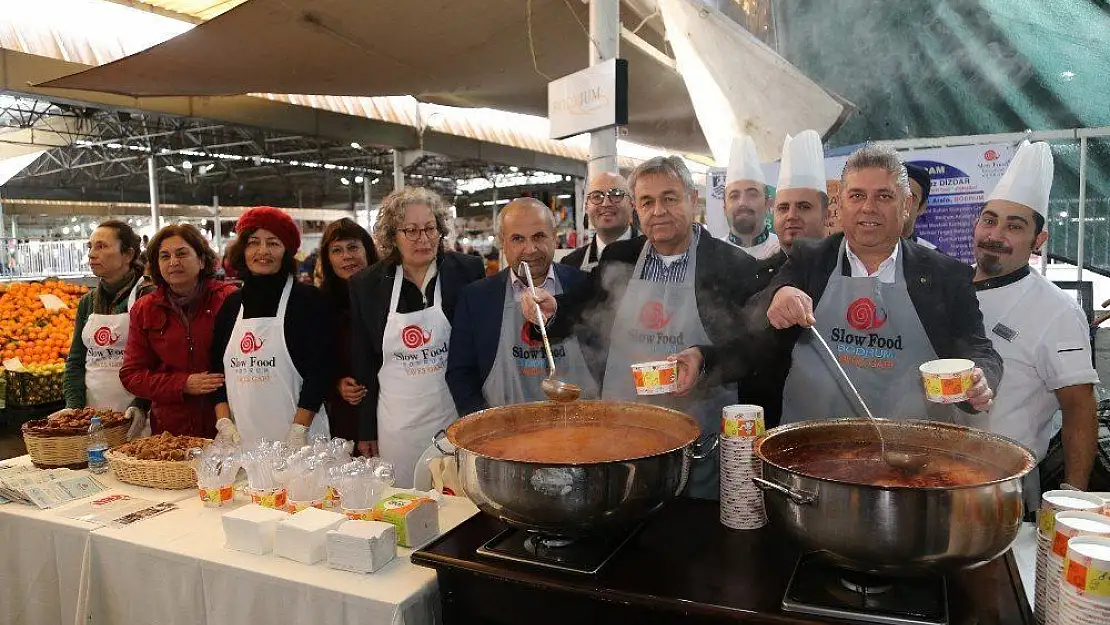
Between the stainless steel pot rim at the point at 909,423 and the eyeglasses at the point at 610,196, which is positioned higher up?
the eyeglasses at the point at 610,196

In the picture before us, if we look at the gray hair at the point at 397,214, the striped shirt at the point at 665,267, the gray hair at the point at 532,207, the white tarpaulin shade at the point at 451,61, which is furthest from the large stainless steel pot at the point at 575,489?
the white tarpaulin shade at the point at 451,61

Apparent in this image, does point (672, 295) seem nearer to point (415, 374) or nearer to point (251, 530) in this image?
point (415, 374)

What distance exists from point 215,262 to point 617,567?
103 inches

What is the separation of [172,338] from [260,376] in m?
0.47

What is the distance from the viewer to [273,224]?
9.73 feet

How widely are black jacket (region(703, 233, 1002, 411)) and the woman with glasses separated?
45.8 inches

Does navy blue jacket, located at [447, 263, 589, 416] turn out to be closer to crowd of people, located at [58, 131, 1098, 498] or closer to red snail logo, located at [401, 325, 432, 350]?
crowd of people, located at [58, 131, 1098, 498]

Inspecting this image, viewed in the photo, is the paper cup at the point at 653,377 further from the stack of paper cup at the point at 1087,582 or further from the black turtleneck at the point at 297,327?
the black turtleneck at the point at 297,327

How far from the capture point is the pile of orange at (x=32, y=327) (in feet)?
16.5

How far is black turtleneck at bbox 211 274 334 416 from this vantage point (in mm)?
2904

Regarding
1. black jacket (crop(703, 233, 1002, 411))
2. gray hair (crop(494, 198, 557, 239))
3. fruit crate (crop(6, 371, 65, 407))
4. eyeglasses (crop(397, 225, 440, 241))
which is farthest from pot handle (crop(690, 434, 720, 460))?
fruit crate (crop(6, 371, 65, 407))

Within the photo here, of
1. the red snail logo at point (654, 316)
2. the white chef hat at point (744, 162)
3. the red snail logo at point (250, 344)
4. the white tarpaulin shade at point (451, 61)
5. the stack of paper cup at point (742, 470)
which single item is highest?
the white tarpaulin shade at point (451, 61)

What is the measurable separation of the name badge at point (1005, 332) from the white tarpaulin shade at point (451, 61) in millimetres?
1296

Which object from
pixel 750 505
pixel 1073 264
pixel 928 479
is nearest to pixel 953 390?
pixel 928 479
